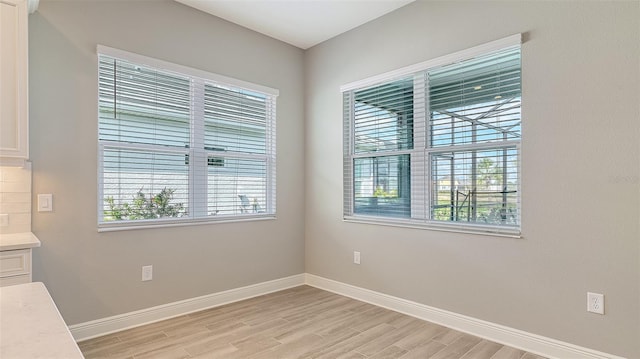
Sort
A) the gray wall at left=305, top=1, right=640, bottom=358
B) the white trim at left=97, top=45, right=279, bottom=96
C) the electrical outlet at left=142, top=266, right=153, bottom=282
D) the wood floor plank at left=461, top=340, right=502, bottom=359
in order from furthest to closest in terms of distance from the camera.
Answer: the electrical outlet at left=142, top=266, right=153, bottom=282
the white trim at left=97, top=45, right=279, bottom=96
the wood floor plank at left=461, top=340, right=502, bottom=359
the gray wall at left=305, top=1, right=640, bottom=358

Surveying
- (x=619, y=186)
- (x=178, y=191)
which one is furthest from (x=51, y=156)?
(x=619, y=186)

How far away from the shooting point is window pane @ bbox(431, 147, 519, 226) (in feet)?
8.93

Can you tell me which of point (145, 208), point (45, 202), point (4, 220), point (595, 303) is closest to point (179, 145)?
point (145, 208)

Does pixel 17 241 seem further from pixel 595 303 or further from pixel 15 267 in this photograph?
pixel 595 303

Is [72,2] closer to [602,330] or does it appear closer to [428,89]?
[428,89]

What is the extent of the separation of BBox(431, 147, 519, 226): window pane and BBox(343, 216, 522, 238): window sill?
2.2 inches

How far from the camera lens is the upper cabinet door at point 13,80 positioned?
222 centimetres

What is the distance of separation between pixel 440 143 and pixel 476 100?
45 centimetres

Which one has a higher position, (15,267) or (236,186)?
(236,186)

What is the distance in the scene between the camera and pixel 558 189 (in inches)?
96.7

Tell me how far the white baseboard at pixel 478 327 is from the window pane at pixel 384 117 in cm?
145

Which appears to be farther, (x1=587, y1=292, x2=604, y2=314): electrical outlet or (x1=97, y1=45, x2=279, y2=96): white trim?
(x1=97, y1=45, x2=279, y2=96): white trim

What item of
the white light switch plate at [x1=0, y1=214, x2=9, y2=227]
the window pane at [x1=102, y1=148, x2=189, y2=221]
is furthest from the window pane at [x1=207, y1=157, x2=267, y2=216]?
the white light switch plate at [x1=0, y1=214, x2=9, y2=227]

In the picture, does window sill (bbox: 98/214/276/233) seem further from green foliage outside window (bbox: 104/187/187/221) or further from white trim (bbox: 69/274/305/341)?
white trim (bbox: 69/274/305/341)
